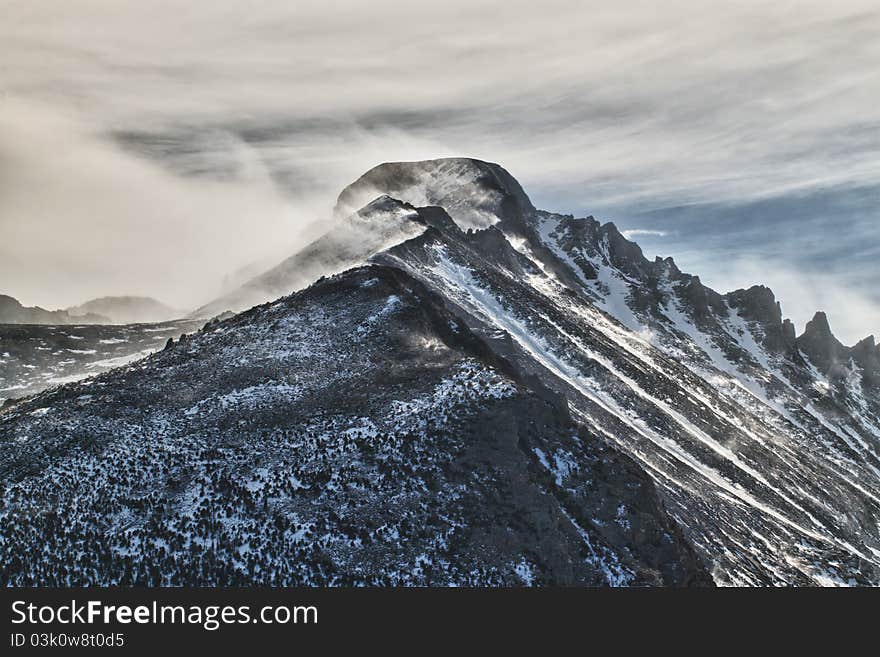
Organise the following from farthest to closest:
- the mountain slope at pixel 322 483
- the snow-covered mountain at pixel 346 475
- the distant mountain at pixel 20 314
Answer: the distant mountain at pixel 20 314, the snow-covered mountain at pixel 346 475, the mountain slope at pixel 322 483

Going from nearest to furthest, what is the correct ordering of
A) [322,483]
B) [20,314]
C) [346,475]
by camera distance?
[322,483]
[346,475]
[20,314]

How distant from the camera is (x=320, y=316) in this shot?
59.5 metres

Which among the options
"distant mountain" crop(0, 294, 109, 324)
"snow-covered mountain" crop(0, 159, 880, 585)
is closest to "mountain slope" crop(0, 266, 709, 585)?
"snow-covered mountain" crop(0, 159, 880, 585)

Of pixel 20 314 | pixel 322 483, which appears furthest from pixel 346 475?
pixel 20 314

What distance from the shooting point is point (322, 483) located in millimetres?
38875

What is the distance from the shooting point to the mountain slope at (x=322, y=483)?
1341 inches

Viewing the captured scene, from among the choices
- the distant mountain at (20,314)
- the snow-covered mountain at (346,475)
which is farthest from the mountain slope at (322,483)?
the distant mountain at (20,314)

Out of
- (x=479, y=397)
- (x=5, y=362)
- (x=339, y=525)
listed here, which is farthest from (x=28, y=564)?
(x=5, y=362)

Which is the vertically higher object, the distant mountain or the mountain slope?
the distant mountain

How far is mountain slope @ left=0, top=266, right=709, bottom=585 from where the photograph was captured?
3406 centimetres

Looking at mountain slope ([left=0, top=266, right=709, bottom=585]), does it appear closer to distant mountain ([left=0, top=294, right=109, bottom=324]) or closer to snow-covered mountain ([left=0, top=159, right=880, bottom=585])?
snow-covered mountain ([left=0, top=159, right=880, bottom=585])

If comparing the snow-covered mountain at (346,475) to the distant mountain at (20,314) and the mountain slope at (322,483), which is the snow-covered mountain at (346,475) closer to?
the mountain slope at (322,483)

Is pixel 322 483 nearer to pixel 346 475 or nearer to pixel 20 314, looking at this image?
pixel 346 475

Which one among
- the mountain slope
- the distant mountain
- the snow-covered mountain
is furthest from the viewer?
the distant mountain
